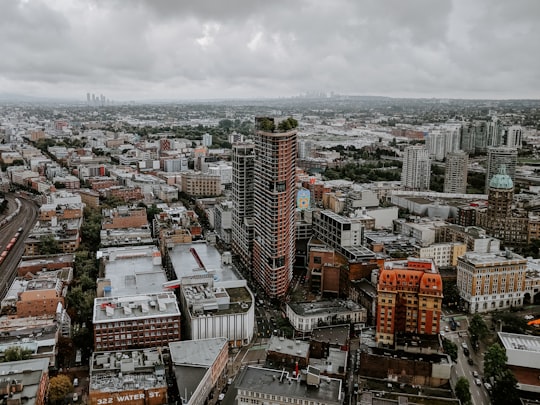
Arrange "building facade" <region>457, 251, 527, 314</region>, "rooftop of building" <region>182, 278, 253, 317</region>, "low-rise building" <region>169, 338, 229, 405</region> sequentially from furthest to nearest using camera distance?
"building facade" <region>457, 251, 527, 314</region> → "rooftop of building" <region>182, 278, 253, 317</region> → "low-rise building" <region>169, 338, 229, 405</region>

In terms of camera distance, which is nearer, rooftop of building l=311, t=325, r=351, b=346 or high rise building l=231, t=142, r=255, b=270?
rooftop of building l=311, t=325, r=351, b=346

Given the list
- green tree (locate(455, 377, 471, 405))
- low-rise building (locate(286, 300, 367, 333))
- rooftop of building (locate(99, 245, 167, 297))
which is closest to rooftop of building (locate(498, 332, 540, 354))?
green tree (locate(455, 377, 471, 405))

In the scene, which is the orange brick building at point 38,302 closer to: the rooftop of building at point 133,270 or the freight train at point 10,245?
the rooftop of building at point 133,270

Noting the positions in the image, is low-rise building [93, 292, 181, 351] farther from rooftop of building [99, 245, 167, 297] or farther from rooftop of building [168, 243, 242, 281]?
rooftop of building [168, 243, 242, 281]

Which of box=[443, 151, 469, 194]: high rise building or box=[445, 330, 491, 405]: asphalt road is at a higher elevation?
box=[443, 151, 469, 194]: high rise building

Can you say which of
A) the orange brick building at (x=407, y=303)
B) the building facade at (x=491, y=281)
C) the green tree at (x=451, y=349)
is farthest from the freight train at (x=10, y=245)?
the building facade at (x=491, y=281)

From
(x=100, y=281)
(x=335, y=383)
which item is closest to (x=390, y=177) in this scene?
(x=100, y=281)
